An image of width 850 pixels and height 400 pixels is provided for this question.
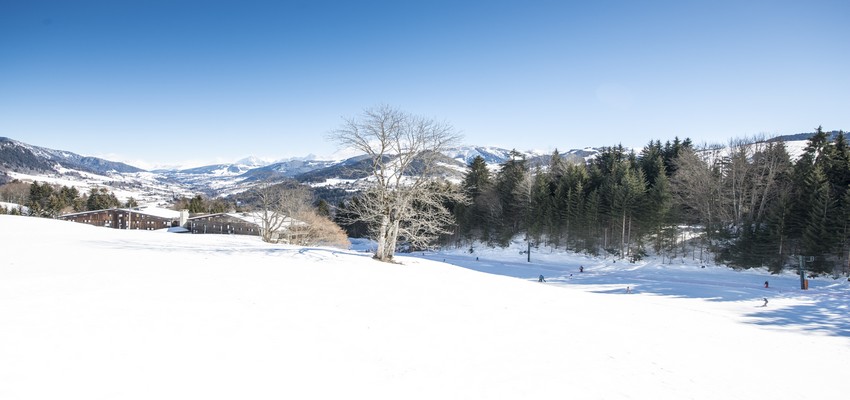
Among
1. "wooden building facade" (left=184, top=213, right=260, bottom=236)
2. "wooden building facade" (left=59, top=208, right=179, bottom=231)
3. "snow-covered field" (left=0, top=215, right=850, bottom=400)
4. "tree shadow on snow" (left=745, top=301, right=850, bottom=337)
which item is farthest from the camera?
"wooden building facade" (left=59, top=208, right=179, bottom=231)

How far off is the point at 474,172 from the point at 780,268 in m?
48.1

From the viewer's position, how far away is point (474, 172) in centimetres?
7512

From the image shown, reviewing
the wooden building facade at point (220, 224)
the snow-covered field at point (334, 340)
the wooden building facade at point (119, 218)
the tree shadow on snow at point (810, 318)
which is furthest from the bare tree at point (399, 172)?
the wooden building facade at point (119, 218)

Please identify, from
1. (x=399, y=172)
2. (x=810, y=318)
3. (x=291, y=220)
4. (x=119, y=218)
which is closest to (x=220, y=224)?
(x=119, y=218)

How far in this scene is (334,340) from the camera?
7.96 metres

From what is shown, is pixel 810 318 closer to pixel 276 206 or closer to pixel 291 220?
pixel 291 220

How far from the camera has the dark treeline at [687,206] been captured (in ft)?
117

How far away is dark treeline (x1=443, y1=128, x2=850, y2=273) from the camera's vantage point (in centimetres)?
3575

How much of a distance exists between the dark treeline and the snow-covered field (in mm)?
25111

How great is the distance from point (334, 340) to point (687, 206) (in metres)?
60.5

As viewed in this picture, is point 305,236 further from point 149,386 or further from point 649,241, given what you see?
point 149,386

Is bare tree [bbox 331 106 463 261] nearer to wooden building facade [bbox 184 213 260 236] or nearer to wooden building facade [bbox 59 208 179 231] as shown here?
wooden building facade [bbox 184 213 260 236]

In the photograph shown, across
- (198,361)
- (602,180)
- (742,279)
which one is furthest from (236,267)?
(602,180)

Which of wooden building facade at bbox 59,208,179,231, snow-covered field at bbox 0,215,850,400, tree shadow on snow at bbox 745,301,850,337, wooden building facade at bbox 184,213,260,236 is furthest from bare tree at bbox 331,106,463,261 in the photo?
wooden building facade at bbox 59,208,179,231
